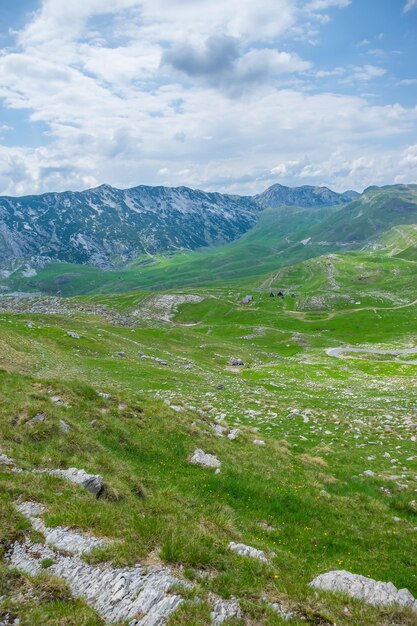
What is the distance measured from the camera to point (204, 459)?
70.6ft

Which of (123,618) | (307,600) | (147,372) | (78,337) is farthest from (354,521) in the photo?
(78,337)

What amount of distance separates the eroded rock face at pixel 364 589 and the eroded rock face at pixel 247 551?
166 centimetres

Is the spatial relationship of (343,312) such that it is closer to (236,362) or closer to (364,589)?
(236,362)

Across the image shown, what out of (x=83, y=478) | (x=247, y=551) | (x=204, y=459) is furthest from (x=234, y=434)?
(x=247, y=551)

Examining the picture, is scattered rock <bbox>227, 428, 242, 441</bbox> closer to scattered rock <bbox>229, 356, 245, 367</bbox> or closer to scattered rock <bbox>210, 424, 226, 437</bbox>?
scattered rock <bbox>210, 424, 226, 437</bbox>

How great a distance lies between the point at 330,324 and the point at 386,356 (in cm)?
5771

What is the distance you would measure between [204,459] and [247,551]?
949 centimetres

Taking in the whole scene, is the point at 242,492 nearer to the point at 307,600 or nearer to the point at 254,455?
the point at 254,455

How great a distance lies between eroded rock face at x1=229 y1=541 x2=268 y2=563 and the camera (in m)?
11.9

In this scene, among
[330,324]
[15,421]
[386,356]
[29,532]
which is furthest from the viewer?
[330,324]

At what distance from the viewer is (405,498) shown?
19344 mm

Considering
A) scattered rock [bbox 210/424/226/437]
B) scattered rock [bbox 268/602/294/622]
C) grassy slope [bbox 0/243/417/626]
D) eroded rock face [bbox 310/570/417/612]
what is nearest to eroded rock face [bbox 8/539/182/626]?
grassy slope [bbox 0/243/417/626]

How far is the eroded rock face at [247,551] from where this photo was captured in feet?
39.1

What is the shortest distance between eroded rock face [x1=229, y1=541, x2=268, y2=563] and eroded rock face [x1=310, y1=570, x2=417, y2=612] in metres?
1.66
